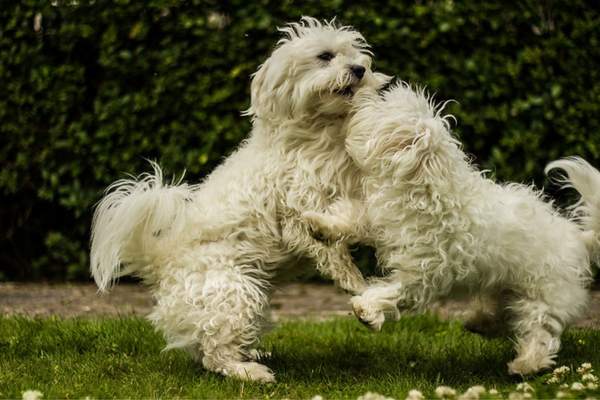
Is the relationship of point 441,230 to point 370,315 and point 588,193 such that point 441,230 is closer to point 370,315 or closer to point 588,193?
point 370,315

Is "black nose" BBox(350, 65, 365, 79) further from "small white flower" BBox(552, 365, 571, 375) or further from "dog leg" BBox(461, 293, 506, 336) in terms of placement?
"small white flower" BBox(552, 365, 571, 375)

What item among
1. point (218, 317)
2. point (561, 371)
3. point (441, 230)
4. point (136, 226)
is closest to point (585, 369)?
point (561, 371)

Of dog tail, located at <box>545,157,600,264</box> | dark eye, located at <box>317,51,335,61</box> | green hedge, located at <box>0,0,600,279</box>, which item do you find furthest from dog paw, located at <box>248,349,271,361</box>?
green hedge, located at <box>0,0,600,279</box>

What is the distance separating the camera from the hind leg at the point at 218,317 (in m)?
4.87

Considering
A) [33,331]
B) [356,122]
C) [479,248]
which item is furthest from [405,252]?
[33,331]

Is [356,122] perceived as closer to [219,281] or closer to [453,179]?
[453,179]

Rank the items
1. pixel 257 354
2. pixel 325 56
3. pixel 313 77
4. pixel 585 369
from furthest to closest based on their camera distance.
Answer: pixel 257 354 < pixel 325 56 < pixel 313 77 < pixel 585 369

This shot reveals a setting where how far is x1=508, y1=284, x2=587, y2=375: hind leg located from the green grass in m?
0.13

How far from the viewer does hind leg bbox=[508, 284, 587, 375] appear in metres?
4.79

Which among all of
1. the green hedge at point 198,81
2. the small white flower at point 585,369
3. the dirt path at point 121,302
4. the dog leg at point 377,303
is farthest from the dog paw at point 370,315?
the green hedge at point 198,81

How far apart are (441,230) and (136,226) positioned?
158 centimetres

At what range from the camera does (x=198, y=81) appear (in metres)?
7.48

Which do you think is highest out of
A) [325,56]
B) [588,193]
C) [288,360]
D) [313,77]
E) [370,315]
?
[325,56]

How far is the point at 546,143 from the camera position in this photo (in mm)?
7312
